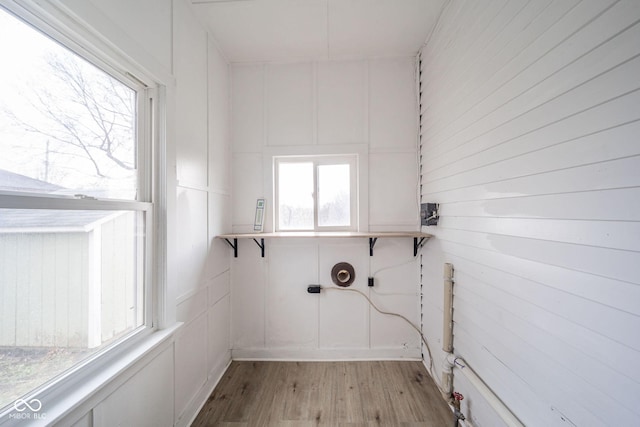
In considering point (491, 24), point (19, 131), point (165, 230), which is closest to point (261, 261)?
point (165, 230)

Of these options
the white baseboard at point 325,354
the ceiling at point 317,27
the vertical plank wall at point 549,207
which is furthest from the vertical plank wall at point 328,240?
the vertical plank wall at point 549,207

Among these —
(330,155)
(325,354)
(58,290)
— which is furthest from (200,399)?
(330,155)

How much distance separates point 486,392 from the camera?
3.62ft

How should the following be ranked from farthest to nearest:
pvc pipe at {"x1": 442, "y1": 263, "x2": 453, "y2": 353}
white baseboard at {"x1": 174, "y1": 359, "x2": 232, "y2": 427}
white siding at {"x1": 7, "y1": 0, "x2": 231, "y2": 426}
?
1. pvc pipe at {"x1": 442, "y1": 263, "x2": 453, "y2": 353}
2. white baseboard at {"x1": 174, "y1": 359, "x2": 232, "y2": 427}
3. white siding at {"x1": 7, "y1": 0, "x2": 231, "y2": 426}

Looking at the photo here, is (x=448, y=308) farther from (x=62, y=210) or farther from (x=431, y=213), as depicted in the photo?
(x=62, y=210)

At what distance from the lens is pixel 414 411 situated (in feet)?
4.81

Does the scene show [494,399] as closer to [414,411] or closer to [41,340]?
[414,411]

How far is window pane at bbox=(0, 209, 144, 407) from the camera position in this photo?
0.68 m

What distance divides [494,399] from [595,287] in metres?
0.80

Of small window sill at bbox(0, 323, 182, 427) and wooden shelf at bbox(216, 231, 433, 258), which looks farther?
wooden shelf at bbox(216, 231, 433, 258)

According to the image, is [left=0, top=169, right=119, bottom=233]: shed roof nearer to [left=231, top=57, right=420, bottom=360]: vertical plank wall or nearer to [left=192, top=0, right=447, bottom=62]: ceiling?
[left=231, top=57, right=420, bottom=360]: vertical plank wall

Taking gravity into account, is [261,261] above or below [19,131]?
below

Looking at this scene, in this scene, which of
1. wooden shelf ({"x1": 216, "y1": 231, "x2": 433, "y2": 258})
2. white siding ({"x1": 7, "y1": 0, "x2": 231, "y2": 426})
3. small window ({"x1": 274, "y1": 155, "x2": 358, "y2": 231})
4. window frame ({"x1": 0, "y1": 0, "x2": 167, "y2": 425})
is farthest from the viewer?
→ small window ({"x1": 274, "y1": 155, "x2": 358, "y2": 231})

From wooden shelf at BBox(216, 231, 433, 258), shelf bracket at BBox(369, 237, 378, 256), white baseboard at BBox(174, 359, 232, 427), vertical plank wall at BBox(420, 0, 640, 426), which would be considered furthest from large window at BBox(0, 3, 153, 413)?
vertical plank wall at BBox(420, 0, 640, 426)
